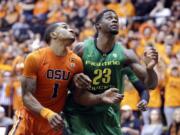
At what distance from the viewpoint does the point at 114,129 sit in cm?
892

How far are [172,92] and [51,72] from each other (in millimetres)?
5581

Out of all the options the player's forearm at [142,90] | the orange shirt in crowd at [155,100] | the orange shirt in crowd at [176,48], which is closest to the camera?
the player's forearm at [142,90]

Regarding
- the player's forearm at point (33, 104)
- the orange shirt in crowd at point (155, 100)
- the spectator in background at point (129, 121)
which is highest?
Result: the player's forearm at point (33, 104)

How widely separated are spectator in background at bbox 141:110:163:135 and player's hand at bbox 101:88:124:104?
4.80 m

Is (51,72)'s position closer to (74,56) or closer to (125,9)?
(74,56)

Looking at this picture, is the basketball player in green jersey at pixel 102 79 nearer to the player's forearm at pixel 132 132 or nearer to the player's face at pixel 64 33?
the player's face at pixel 64 33

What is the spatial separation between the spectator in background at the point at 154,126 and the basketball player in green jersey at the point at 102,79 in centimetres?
393

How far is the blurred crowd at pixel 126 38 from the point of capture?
43.3 ft

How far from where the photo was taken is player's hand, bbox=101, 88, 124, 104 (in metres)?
7.87

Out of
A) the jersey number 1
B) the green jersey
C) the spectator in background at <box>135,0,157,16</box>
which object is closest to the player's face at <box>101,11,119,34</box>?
the green jersey

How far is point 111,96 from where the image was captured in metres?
7.98

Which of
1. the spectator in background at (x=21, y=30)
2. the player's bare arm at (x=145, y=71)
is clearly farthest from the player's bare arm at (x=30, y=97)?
the spectator in background at (x=21, y=30)

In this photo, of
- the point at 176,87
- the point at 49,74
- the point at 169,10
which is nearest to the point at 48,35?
the point at 49,74

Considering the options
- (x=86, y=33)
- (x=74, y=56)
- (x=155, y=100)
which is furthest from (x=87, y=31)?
(x=74, y=56)
